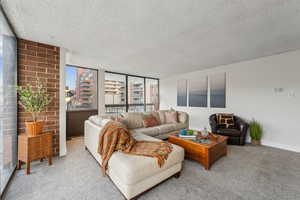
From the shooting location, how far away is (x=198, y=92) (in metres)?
4.81

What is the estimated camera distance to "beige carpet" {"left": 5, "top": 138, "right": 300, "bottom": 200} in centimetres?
154

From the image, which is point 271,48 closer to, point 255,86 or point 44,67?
point 255,86

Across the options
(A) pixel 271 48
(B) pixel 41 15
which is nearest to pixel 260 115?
(A) pixel 271 48

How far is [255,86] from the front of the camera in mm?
3557

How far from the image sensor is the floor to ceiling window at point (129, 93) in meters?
5.00

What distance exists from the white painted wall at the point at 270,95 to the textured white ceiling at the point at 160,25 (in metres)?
0.52

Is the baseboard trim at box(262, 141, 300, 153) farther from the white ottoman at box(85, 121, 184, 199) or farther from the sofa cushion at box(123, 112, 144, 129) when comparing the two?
the sofa cushion at box(123, 112, 144, 129)

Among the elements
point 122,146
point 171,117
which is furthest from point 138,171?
point 171,117

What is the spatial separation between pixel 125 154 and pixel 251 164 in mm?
2403

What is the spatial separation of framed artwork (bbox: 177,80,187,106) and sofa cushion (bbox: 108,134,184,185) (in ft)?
12.7

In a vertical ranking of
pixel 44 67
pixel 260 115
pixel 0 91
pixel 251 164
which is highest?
pixel 44 67

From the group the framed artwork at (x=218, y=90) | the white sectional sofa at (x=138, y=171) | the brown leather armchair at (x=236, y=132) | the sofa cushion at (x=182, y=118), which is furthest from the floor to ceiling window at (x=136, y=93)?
the white sectional sofa at (x=138, y=171)

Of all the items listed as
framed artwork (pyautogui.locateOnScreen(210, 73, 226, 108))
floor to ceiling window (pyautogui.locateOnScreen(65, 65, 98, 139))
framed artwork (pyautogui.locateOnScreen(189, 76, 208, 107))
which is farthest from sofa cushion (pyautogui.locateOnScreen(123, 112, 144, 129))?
framed artwork (pyautogui.locateOnScreen(210, 73, 226, 108))

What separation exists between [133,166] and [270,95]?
4037 mm
